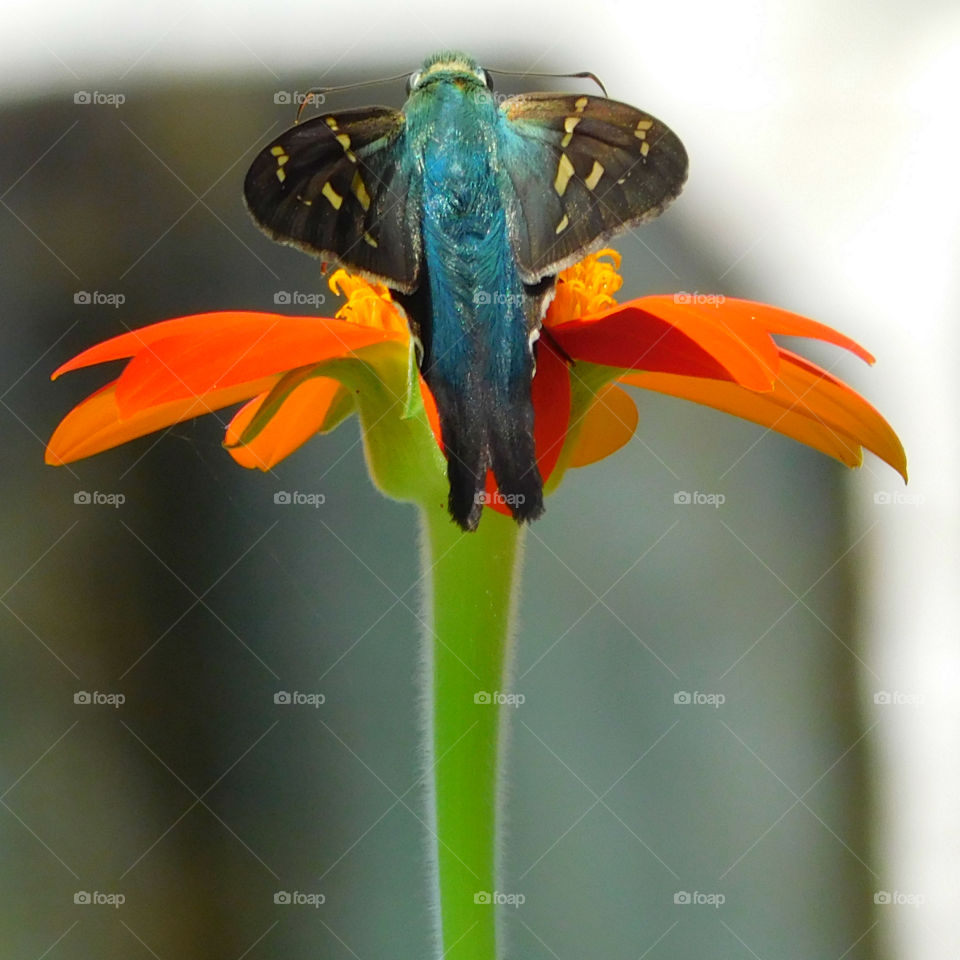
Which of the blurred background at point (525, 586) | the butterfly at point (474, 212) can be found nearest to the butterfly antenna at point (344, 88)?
the blurred background at point (525, 586)

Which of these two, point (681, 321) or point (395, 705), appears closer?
point (681, 321)

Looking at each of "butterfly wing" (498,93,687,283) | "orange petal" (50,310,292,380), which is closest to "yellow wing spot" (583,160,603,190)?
"butterfly wing" (498,93,687,283)

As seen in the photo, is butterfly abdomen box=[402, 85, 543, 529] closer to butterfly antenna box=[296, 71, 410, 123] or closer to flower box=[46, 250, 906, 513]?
flower box=[46, 250, 906, 513]

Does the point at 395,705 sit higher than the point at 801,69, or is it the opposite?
the point at 801,69

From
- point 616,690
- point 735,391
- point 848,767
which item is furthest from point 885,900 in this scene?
point 735,391

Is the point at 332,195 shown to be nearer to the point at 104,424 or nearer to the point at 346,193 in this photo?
the point at 346,193

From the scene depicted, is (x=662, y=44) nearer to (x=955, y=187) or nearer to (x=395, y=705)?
(x=955, y=187)

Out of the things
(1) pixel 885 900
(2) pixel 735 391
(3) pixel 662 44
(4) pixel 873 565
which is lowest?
(1) pixel 885 900
